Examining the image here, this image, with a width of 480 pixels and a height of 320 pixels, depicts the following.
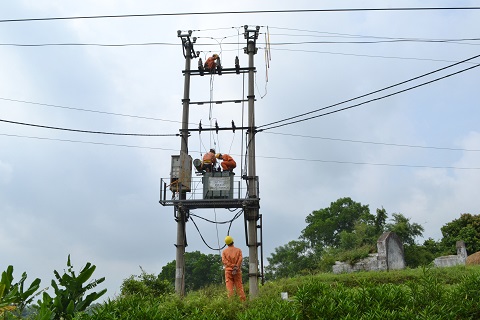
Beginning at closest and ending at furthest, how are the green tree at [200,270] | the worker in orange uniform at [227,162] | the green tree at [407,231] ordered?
the worker in orange uniform at [227,162], the green tree at [407,231], the green tree at [200,270]

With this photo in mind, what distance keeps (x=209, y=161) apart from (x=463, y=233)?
31.6m

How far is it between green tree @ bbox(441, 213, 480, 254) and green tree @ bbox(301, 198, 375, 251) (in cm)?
1605

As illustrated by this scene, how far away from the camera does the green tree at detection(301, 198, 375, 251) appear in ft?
206

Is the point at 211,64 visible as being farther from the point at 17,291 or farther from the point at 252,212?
the point at 17,291

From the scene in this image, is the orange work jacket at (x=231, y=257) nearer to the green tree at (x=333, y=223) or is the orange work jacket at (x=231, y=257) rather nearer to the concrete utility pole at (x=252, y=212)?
the concrete utility pole at (x=252, y=212)

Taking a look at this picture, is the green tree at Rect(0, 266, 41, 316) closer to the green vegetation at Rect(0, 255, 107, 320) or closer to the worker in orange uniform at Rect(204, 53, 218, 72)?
the green vegetation at Rect(0, 255, 107, 320)

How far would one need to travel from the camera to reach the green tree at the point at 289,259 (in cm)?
5791

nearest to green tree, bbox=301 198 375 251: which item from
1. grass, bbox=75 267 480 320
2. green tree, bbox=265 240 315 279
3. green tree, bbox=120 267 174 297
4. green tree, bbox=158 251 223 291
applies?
green tree, bbox=265 240 315 279

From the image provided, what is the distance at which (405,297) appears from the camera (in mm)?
8719

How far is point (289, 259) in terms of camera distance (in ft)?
197

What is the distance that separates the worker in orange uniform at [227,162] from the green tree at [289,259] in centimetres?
3972

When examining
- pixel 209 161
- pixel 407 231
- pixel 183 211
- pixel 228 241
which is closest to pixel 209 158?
pixel 209 161

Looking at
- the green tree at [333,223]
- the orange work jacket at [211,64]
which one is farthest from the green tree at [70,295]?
the green tree at [333,223]

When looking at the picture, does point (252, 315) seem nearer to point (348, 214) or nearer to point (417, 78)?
point (417, 78)
